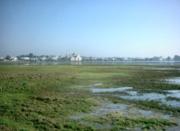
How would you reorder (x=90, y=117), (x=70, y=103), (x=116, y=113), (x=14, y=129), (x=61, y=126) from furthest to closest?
(x=70, y=103), (x=116, y=113), (x=90, y=117), (x=61, y=126), (x=14, y=129)

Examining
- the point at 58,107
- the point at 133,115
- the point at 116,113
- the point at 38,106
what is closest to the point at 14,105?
the point at 38,106

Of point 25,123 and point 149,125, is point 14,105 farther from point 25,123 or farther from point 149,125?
A: point 149,125

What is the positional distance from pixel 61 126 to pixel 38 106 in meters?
5.24

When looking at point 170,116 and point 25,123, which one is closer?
point 25,123

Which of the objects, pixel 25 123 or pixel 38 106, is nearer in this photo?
pixel 25 123

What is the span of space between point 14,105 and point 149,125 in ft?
30.9

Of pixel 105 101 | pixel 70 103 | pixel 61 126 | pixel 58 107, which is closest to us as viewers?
pixel 61 126

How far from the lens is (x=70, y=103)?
738 inches

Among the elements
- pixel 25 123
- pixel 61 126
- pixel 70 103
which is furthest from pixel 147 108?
pixel 25 123

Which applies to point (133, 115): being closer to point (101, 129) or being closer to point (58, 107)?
point (101, 129)

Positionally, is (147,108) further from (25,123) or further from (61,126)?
(25,123)

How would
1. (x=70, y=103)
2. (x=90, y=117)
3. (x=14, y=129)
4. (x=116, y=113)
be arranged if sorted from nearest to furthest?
1. (x=14, y=129)
2. (x=90, y=117)
3. (x=116, y=113)
4. (x=70, y=103)

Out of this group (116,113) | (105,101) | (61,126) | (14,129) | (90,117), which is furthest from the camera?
Answer: (105,101)

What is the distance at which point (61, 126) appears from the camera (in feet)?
40.7
